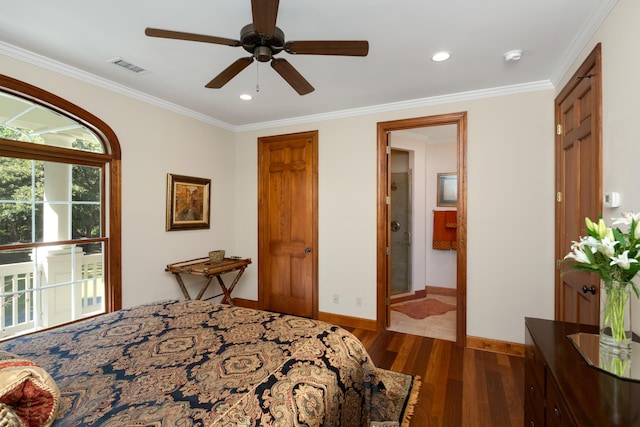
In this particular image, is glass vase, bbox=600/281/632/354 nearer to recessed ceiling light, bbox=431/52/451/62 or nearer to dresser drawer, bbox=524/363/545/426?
dresser drawer, bbox=524/363/545/426

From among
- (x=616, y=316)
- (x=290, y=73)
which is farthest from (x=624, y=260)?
(x=290, y=73)

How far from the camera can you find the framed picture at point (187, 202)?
133 inches

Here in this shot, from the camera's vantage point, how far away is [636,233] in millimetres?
1119

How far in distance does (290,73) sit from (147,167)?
2156 millimetres

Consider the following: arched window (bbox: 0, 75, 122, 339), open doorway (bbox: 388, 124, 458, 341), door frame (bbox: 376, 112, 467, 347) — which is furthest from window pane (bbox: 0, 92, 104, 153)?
open doorway (bbox: 388, 124, 458, 341)

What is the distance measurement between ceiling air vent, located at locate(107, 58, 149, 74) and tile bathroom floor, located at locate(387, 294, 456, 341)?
367cm

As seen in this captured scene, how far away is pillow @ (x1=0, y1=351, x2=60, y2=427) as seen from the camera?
900mm

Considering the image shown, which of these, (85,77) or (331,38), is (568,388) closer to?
(331,38)

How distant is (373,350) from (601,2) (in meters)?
3.11

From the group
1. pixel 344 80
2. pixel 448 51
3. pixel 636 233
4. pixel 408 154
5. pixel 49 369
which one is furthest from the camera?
pixel 408 154

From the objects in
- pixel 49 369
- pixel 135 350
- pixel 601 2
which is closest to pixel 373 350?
pixel 135 350

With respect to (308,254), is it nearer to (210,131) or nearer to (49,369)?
(210,131)

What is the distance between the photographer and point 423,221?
475 centimetres

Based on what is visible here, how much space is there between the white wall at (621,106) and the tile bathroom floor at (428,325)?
214 cm
